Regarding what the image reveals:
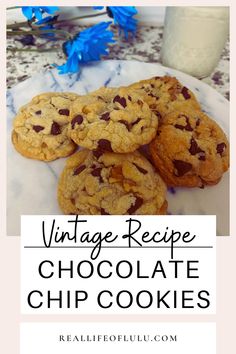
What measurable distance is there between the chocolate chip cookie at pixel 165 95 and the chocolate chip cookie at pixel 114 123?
0.06 metres

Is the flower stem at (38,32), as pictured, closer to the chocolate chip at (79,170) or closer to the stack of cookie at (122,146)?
the stack of cookie at (122,146)

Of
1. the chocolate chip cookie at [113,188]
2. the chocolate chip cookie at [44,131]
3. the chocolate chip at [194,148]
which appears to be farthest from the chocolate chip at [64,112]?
the chocolate chip at [194,148]

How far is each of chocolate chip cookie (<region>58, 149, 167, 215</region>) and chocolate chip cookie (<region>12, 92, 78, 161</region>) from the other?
0.24 ft

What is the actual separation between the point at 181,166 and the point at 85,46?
0.35m

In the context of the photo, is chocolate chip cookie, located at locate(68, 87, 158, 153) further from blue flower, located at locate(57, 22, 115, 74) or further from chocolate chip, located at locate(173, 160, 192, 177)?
blue flower, located at locate(57, 22, 115, 74)

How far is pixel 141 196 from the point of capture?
0.67 meters

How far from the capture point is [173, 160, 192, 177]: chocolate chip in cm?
70

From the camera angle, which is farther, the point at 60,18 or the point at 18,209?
the point at 60,18

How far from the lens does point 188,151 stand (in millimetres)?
709

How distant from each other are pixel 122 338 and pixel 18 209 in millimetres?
258

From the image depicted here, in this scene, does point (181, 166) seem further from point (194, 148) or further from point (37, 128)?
point (37, 128)

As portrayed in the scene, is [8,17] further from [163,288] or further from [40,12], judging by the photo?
[163,288]

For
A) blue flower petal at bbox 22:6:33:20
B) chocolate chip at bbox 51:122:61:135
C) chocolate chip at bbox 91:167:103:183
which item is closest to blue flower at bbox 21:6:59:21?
blue flower petal at bbox 22:6:33:20

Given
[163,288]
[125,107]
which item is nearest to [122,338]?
[163,288]
